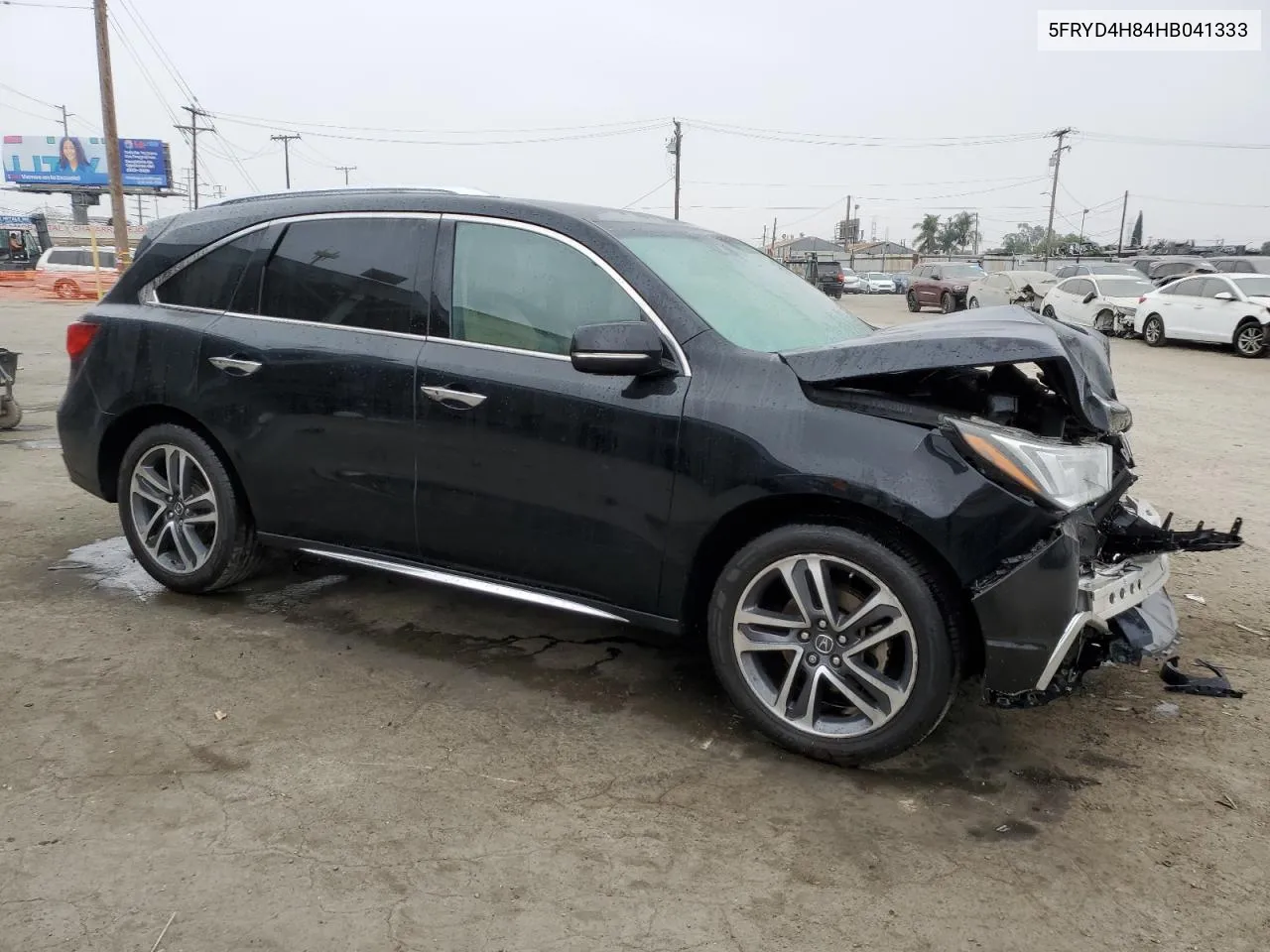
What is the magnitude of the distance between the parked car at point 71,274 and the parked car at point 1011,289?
2460 cm

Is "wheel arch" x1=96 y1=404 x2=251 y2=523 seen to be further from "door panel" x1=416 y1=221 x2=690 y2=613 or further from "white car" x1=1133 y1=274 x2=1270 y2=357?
"white car" x1=1133 y1=274 x2=1270 y2=357

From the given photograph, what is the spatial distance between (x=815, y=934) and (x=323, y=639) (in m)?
2.45

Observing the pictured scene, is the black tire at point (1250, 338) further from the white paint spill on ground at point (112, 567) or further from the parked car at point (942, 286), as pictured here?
the white paint spill on ground at point (112, 567)

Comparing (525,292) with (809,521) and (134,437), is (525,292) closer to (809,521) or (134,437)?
(809,521)

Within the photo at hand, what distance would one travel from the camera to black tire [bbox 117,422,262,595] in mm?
4125

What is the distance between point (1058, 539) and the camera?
2.69m

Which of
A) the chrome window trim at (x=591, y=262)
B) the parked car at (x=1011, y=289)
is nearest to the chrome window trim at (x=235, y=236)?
the chrome window trim at (x=591, y=262)

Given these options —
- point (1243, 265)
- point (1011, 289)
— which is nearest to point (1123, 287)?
point (1011, 289)

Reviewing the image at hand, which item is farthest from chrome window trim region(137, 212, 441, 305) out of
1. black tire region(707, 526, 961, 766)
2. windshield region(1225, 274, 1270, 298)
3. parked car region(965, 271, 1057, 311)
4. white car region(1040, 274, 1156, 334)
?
parked car region(965, 271, 1057, 311)

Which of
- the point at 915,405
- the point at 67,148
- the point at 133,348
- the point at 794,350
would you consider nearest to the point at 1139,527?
the point at 915,405

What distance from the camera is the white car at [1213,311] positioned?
651 inches

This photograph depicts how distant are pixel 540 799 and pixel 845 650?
1029 millimetres

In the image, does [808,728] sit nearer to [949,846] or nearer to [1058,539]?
[949,846]

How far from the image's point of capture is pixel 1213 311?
1720 centimetres
